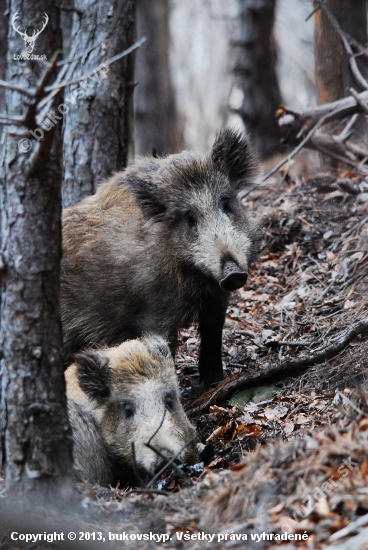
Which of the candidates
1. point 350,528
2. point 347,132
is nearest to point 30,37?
point 350,528

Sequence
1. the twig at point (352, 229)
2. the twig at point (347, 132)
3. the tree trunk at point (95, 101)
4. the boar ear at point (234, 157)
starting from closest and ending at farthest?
the boar ear at point (234, 157) → the tree trunk at point (95, 101) → the twig at point (352, 229) → the twig at point (347, 132)

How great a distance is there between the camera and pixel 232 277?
19.8 feet

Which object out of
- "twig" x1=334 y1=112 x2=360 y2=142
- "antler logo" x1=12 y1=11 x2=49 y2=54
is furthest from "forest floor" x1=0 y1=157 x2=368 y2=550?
"antler logo" x1=12 y1=11 x2=49 y2=54

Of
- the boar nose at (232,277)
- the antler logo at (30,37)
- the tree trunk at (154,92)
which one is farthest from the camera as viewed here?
the tree trunk at (154,92)

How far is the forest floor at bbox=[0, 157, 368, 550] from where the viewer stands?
336 cm

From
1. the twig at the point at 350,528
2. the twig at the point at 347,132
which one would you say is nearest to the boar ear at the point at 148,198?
the twig at the point at 347,132

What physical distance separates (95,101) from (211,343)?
Result: 3220 mm

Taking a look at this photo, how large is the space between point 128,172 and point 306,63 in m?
12.9

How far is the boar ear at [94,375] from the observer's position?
541 cm

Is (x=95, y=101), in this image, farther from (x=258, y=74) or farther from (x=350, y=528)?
(x=258, y=74)

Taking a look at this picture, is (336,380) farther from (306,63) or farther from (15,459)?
(306,63)

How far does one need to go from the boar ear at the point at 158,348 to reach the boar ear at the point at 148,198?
1.45 metres

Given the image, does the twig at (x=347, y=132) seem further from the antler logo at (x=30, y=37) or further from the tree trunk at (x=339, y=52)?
the antler logo at (x=30, y=37)

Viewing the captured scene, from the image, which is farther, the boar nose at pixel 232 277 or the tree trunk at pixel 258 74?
the tree trunk at pixel 258 74
